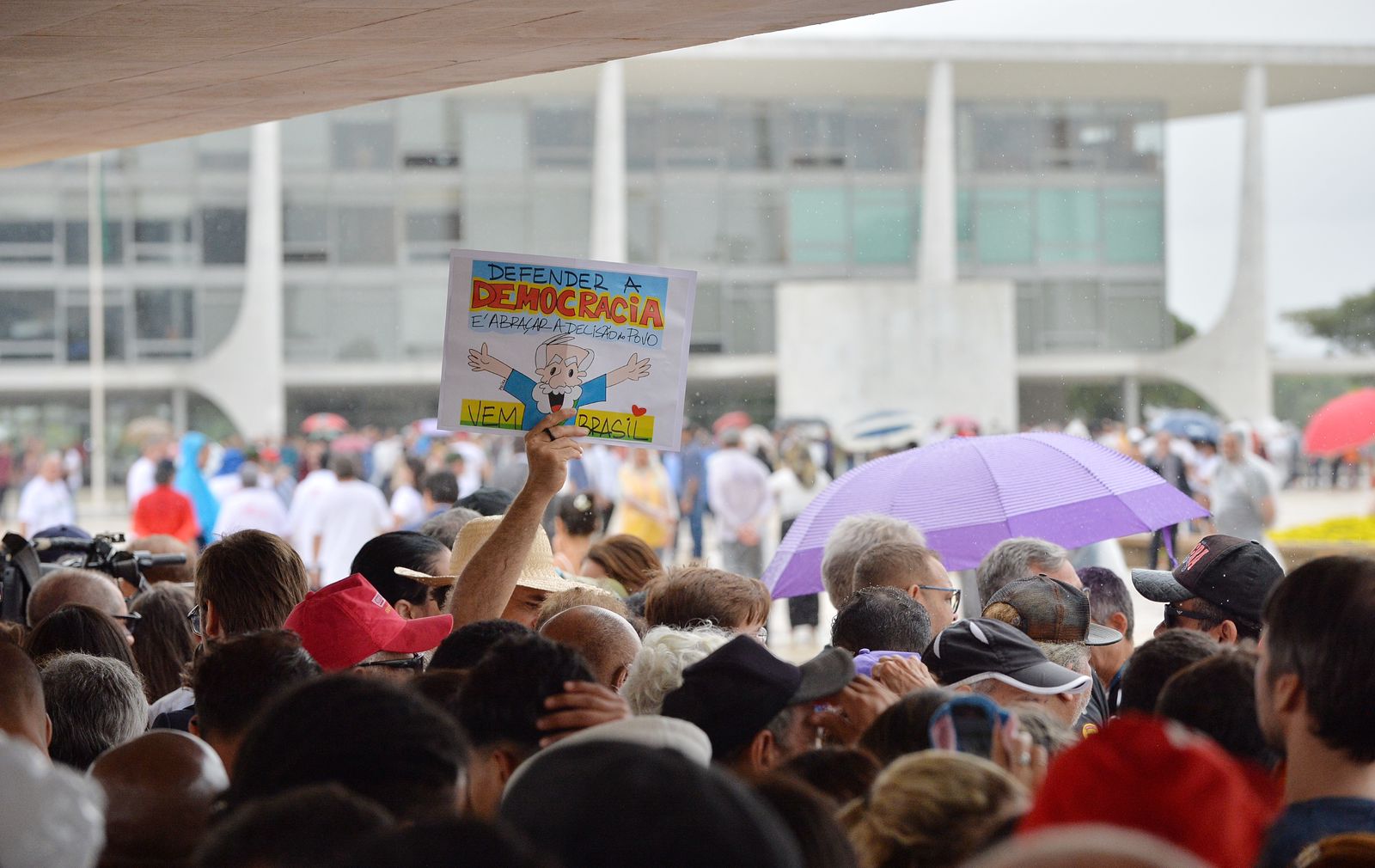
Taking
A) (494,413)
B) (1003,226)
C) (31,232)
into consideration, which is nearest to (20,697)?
(494,413)

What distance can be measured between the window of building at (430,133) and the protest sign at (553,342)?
1577 inches

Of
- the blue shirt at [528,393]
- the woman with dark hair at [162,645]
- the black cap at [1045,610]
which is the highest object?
the blue shirt at [528,393]

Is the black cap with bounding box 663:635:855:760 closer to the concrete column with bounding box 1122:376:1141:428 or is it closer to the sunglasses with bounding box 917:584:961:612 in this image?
the sunglasses with bounding box 917:584:961:612

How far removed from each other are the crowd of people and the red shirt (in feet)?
24.1

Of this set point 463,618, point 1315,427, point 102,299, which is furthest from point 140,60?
point 102,299

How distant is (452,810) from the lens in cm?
201

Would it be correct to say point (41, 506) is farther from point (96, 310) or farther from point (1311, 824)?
point (96, 310)

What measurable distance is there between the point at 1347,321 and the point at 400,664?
65924 millimetres

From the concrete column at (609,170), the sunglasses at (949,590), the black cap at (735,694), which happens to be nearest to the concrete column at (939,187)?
the concrete column at (609,170)

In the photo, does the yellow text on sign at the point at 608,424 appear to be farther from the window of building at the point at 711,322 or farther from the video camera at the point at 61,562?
the window of building at the point at 711,322

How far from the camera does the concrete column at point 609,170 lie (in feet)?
136

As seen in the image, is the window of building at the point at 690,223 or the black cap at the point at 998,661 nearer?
the black cap at the point at 998,661

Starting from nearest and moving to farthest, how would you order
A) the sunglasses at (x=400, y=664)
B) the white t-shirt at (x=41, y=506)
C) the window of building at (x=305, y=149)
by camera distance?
the sunglasses at (x=400, y=664)
the white t-shirt at (x=41, y=506)
the window of building at (x=305, y=149)

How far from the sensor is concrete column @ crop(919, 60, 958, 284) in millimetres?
42281
